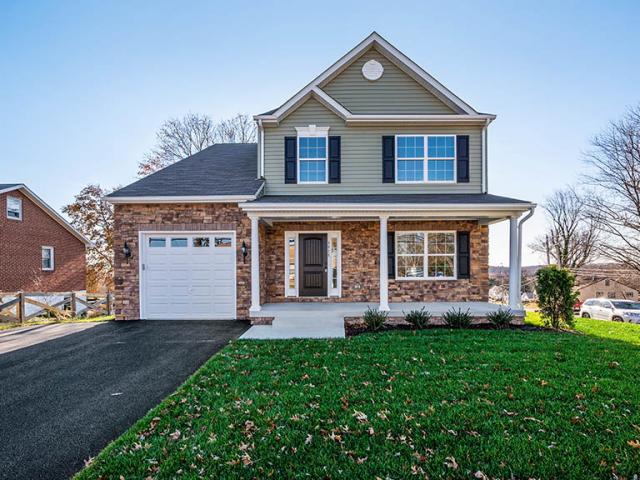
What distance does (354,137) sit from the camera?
34.6 ft

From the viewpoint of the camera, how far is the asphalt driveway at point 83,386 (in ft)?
10.7

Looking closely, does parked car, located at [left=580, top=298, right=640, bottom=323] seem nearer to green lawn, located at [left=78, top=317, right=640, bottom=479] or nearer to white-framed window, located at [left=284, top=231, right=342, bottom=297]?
green lawn, located at [left=78, top=317, right=640, bottom=479]

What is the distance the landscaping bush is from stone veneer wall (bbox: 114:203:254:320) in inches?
313

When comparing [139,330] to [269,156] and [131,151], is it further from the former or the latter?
[131,151]

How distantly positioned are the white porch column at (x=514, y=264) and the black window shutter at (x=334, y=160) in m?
5.00

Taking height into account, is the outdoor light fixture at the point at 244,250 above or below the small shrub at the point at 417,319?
Result: above

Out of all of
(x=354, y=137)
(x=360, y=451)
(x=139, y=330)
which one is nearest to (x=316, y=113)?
(x=354, y=137)

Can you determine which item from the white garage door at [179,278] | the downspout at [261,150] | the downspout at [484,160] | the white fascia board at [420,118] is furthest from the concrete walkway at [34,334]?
the downspout at [484,160]

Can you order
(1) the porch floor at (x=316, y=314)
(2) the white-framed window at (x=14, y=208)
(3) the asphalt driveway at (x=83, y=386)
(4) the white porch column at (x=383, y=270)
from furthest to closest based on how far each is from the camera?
(2) the white-framed window at (x=14, y=208)
(4) the white porch column at (x=383, y=270)
(1) the porch floor at (x=316, y=314)
(3) the asphalt driveway at (x=83, y=386)

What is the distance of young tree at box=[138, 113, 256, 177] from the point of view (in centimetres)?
2345

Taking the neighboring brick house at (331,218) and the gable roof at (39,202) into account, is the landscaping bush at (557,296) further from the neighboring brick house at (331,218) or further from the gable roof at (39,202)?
the gable roof at (39,202)

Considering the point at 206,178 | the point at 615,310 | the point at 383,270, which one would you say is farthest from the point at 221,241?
the point at 615,310

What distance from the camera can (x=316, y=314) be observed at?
898 centimetres

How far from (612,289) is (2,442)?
55.3 m
